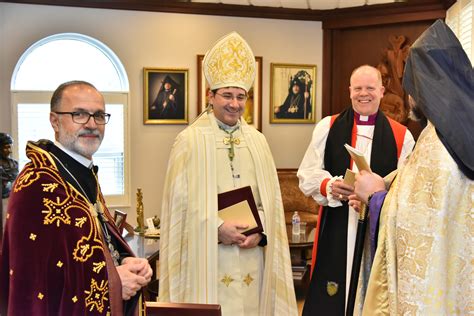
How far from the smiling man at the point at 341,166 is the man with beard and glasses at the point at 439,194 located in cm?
139

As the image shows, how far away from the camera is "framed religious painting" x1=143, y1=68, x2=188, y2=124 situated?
6645 millimetres

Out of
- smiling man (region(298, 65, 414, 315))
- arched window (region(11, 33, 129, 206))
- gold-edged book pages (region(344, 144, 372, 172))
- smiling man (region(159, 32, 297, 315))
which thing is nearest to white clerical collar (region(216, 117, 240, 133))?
smiling man (region(159, 32, 297, 315))

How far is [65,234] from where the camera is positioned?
→ 1.73 meters

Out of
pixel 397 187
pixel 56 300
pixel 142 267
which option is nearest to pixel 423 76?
pixel 397 187

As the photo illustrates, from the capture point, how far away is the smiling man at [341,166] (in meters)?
3.31

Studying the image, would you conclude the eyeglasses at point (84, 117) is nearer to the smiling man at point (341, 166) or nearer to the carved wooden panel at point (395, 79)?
the smiling man at point (341, 166)

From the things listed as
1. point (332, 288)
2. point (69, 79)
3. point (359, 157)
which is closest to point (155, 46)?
point (69, 79)

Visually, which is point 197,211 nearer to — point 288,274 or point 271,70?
point 288,274

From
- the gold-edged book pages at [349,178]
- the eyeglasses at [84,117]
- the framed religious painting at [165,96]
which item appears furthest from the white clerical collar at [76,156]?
the framed religious painting at [165,96]

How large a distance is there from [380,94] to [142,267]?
2.13 metres

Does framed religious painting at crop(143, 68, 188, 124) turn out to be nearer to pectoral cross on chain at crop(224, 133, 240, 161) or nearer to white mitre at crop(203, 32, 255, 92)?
white mitre at crop(203, 32, 255, 92)

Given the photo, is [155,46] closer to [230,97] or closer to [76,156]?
[230,97]

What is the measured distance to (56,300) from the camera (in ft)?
5.55

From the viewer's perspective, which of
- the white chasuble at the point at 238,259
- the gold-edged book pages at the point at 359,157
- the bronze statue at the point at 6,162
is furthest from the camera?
the bronze statue at the point at 6,162
